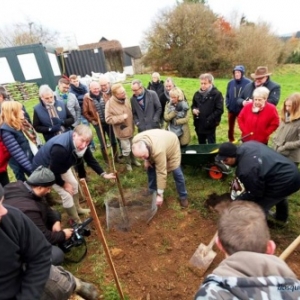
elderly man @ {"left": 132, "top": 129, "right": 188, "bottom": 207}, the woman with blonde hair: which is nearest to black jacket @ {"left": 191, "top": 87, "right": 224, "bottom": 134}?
elderly man @ {"left": 132, "top": 129, "right": 188, "bottom": 207}

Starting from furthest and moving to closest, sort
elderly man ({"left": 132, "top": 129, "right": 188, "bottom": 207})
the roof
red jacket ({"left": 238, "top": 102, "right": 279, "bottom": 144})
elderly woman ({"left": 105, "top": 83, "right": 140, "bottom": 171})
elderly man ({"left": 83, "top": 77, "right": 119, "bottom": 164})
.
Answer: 1. the roof
2. elderly man ({"left": 83, "top": 77, "right": 119, "bottom": 164})
3. elderly woman ({"left": 105, "top": 83, "right": 140, "bottom": 171})
4. red jacket ({"left": 238, "top": 102, "right": 279, "bottom": 144})
5. elderly man ({"left": 132, "top": 129, "right": 188, "bottom": 207})

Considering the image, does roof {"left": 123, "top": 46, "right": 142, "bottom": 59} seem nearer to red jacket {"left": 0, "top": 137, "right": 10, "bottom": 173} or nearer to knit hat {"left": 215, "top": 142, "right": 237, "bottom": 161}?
red jacket {"left": 0, "top": 137, "right": 10, "bottom": 173}

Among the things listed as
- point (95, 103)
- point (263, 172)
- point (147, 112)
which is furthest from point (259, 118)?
point (95, 103)

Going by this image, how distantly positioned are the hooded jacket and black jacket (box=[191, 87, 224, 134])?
3.75m

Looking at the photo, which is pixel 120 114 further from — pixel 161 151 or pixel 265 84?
pixel 265 84

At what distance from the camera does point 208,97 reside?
15.0 ft

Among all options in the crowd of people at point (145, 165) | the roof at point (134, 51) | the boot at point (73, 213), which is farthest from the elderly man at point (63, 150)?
the roof at point (134, 51)

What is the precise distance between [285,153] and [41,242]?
11.1ft

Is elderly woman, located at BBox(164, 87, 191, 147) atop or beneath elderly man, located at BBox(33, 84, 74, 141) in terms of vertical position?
beneath

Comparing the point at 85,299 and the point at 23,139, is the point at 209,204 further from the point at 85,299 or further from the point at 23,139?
the point at 23,139

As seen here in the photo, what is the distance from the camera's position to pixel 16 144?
331 centimetres

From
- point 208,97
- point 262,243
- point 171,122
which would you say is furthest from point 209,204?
point 262,243

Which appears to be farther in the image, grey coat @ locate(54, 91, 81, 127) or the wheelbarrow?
grey coat @ locate(54, 91, 81, 127)

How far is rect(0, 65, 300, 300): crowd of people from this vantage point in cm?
127
